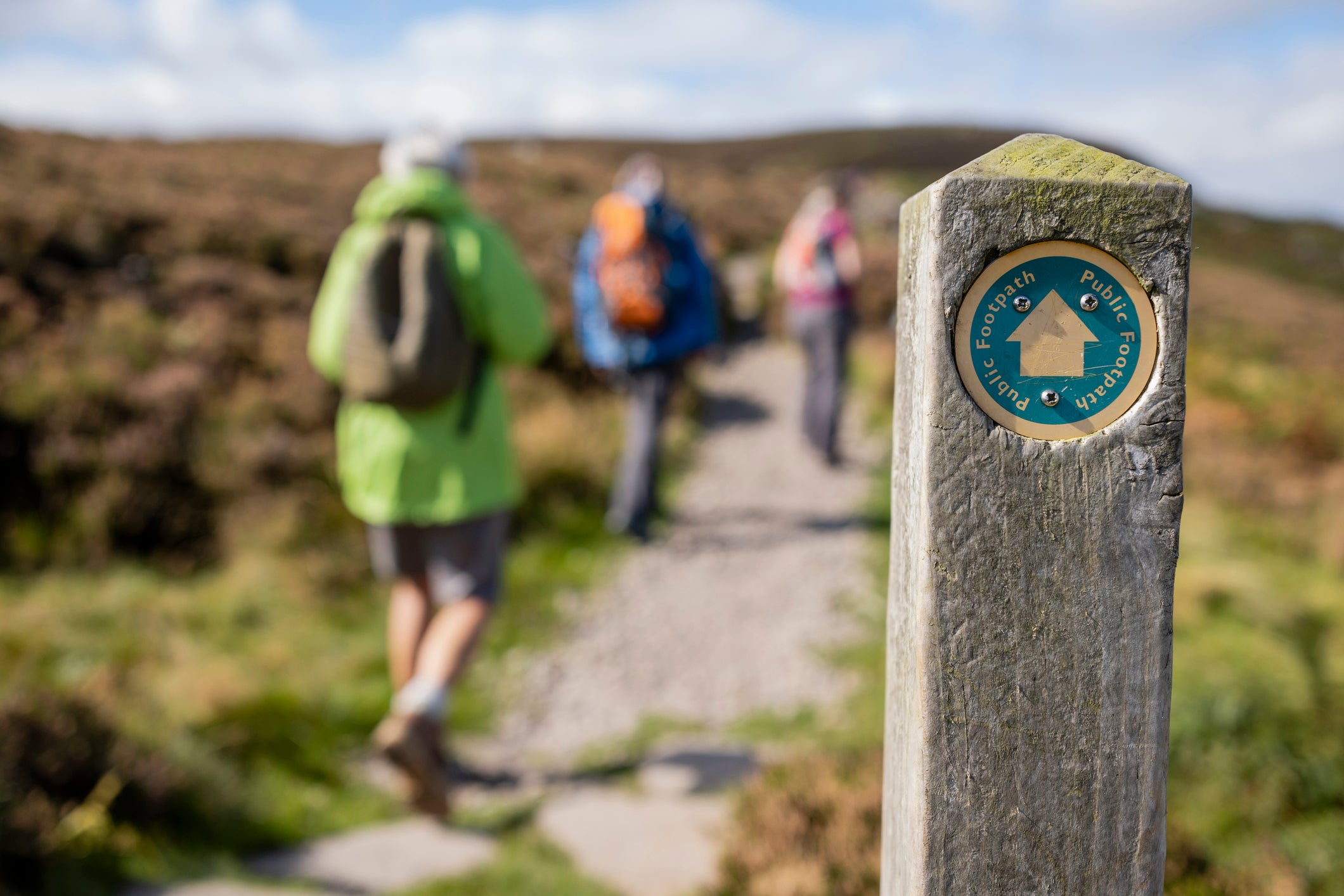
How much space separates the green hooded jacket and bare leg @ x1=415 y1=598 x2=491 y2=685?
0.32 m

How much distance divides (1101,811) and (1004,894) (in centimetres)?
19

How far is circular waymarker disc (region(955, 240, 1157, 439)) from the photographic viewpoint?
1256mm

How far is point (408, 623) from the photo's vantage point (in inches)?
125

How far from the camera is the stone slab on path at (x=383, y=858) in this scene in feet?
9.27

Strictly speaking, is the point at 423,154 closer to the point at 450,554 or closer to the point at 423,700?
the point at 450,554

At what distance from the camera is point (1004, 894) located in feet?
4.38

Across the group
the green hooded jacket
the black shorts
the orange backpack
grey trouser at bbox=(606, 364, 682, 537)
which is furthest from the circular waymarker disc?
grey trouser at bbox=(606, 364, 682, 537)

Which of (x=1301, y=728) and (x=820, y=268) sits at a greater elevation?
(x=820, y=268)

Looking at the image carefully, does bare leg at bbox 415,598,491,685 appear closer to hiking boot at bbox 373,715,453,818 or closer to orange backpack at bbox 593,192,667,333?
hiking boot at bbox 373,715,453,818

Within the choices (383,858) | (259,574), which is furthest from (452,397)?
(259,574)

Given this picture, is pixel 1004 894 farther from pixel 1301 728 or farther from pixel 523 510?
pixel 523 510

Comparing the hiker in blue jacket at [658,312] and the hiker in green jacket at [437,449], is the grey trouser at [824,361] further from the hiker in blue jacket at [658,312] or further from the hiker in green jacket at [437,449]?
the hiker in green jacket at [437,449]

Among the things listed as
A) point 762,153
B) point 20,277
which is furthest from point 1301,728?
point 762,153

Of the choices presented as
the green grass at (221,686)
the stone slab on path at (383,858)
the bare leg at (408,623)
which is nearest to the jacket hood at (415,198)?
the bare leg at (408,623)
